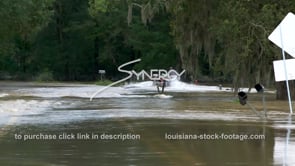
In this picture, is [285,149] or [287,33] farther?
[287,33]

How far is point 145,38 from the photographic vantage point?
68.2 meters

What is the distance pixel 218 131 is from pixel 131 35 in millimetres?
56821

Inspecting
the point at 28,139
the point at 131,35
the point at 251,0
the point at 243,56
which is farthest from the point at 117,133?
the point at 131,35

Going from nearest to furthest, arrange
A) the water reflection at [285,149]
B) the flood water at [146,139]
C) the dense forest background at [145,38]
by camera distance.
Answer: the water reflection at [285,149]
the flood water at [146,139]
the dense forest background at [145,38]

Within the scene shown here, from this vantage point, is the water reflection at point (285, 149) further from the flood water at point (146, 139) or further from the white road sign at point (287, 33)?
the white road sign at point (287, 33)

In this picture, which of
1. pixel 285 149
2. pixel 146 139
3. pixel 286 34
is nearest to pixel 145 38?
pixel 286 34

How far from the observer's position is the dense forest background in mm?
23547

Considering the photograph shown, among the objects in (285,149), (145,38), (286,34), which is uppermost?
(145,38)

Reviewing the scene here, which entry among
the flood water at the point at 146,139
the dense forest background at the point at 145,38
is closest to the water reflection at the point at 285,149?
the flood water at the point at 146,139

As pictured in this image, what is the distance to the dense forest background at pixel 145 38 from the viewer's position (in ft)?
77.3

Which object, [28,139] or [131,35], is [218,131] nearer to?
[28,139]

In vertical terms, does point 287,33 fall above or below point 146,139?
above

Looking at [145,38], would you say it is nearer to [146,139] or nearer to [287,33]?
[287,33]

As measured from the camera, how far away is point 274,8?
23.3 meters
